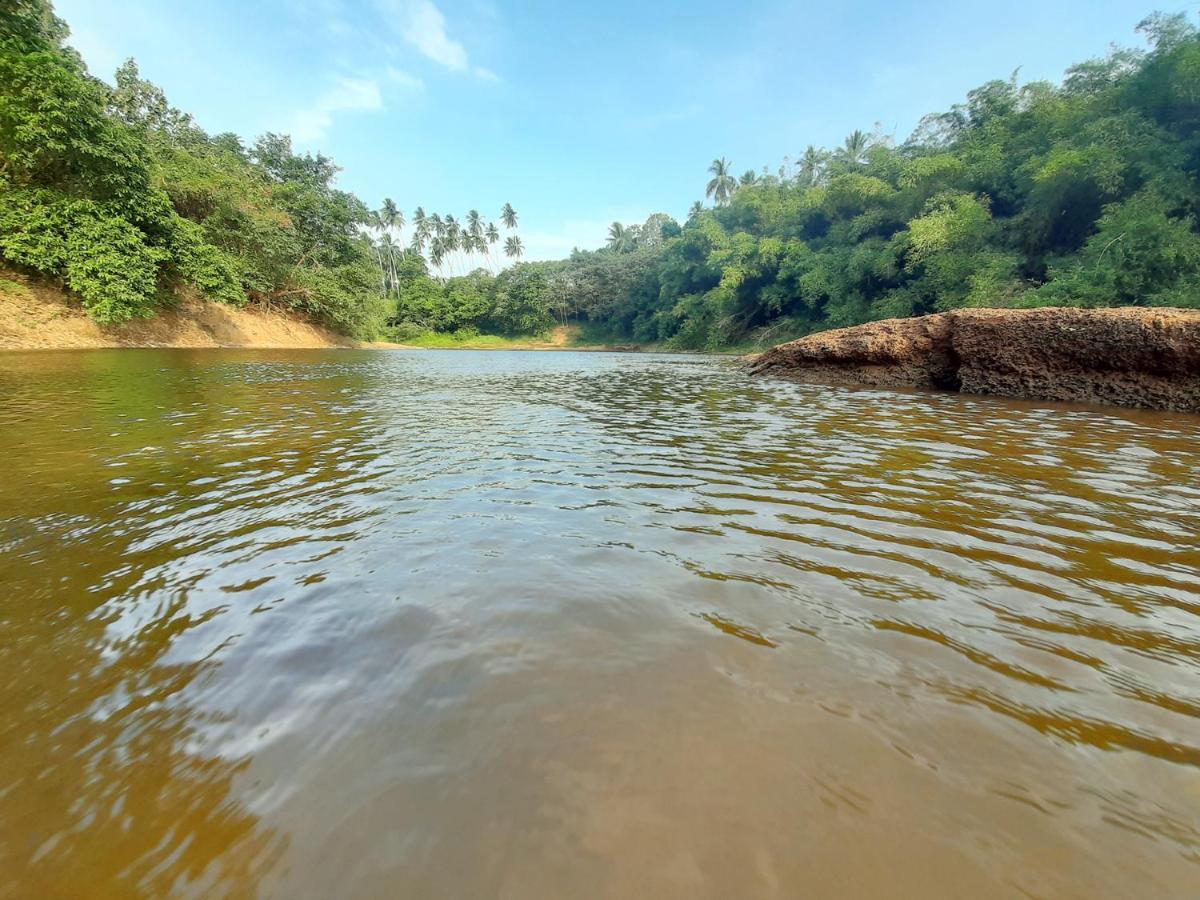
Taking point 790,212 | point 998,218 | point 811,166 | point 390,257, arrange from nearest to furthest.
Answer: point 998,218
point 790,212
point 811,166
point 390,257

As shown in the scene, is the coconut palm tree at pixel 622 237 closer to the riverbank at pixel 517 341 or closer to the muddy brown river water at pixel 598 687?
the riverbank at pixel 517 341

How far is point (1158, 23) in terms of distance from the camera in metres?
19.0

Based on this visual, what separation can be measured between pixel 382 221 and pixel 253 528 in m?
85.2

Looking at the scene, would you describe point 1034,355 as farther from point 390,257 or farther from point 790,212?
point 390,257

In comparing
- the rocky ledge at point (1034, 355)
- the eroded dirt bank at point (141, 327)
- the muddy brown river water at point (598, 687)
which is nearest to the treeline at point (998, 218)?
the rocky ledge at point (1034, 355)

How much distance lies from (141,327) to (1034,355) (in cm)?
3395

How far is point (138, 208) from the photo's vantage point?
22406 mm

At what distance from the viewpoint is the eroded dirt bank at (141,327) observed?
19.2m

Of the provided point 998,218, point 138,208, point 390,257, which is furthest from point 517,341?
point 998,218

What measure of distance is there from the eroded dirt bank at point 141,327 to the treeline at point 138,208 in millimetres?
1009

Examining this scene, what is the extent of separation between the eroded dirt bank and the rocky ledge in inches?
1101

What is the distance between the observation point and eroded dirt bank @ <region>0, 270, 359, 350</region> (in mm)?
19156

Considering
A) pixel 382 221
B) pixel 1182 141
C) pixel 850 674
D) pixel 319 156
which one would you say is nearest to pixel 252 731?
pixel 850 674

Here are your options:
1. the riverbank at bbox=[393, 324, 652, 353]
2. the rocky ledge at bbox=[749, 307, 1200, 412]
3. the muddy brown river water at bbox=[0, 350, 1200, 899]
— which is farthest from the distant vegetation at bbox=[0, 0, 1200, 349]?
the muddy brown river water at bbox=[0, 350, 1200, 899]
